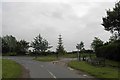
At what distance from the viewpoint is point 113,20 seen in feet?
187

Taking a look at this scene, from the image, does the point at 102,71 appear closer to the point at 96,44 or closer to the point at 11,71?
the point at 11,71

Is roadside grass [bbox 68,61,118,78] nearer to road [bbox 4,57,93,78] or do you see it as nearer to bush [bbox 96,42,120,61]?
road [bbox 4,57,93,78]

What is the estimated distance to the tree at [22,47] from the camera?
109 metres

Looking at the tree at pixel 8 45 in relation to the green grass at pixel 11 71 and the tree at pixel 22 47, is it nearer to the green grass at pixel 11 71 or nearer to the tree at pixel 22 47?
the tree at pixel 22 47

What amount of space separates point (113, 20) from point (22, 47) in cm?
6091

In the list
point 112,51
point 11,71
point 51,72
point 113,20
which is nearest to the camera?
point 51,72

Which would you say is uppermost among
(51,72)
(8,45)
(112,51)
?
(8,45)

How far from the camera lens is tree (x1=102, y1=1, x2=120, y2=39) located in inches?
2206

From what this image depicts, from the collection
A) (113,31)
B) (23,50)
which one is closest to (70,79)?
(113,31)

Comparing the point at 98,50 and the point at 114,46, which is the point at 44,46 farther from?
the point at 114,46

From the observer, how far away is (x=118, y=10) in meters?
55.7

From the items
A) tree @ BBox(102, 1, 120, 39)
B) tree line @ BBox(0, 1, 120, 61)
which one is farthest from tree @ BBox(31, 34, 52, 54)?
tree @ BBox(102, 1, 120, 39)

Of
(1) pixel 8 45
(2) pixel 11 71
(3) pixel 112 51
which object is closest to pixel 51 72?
(2) pixel 11 71

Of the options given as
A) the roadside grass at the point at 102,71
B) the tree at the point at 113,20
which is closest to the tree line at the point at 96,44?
the tree at the point at 113,20
